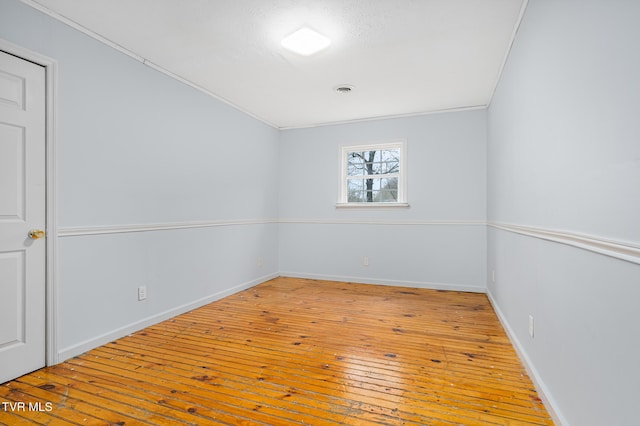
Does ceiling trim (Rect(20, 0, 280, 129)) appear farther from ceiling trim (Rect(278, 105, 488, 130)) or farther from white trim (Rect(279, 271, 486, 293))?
A: white trim (Rect(279, 271, 486, 293))

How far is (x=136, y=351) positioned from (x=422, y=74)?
3439 millimetres

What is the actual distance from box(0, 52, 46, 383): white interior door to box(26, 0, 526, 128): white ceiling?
594 millimetres

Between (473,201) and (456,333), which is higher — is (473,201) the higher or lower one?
the higher one

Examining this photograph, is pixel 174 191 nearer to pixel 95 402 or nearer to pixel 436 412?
pixel 95 402

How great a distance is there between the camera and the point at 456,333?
2.87 meters

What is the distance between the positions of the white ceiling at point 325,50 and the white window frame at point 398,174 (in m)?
0.79

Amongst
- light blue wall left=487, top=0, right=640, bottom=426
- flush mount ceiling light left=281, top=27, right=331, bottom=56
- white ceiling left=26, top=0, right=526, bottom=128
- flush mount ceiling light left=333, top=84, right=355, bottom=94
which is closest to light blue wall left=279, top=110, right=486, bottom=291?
white ceiling left=26, top=0, right=526, bottom=128

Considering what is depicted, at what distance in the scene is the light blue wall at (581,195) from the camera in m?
1.00

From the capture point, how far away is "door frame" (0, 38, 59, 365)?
224 centimetres

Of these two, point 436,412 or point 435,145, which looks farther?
point 435,145

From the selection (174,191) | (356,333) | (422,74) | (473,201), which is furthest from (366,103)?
(356,333)

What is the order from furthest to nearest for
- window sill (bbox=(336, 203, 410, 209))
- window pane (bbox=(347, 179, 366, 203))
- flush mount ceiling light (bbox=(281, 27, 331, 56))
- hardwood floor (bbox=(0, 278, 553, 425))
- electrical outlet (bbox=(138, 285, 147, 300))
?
window pane (bbox=(347, 179, 366, 203)) < window sill (bbox=(336, 203, 410, 209)) < electrical outlet (bbox=(138, 285, 147, 300)) < flush mount ceiling light (bbox=(281, 27, 331, 56)) < hardwood floor (bbox=(0, 278, 553, 425))

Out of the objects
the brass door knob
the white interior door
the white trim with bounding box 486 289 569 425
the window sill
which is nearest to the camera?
the white trim with bounding box 486 289 569 425

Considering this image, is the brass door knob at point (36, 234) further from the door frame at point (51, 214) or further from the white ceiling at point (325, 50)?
the white ceiling at point (325, 50)
